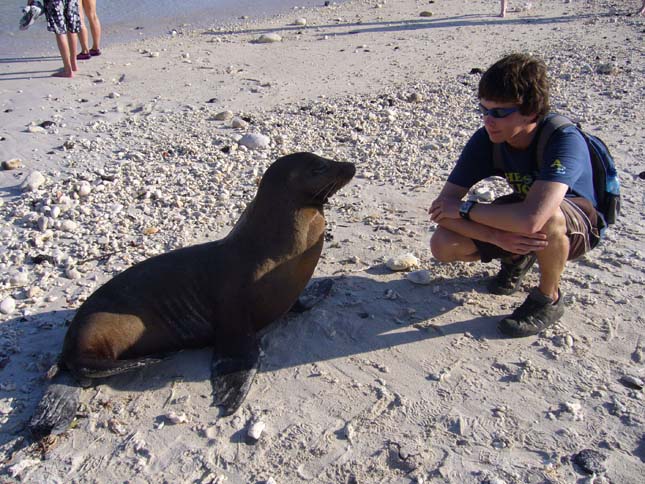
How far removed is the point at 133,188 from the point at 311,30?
7400 millimetres

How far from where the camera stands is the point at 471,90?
7.91 meters

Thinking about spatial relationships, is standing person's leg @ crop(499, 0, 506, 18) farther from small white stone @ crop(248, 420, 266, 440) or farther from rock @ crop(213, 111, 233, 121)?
small white stone @ crop(248, 420, 266, 440)

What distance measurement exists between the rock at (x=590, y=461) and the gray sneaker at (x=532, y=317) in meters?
0.89

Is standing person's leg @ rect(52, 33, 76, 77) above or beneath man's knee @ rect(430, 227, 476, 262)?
above

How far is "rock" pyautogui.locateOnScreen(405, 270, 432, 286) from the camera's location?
421 cm

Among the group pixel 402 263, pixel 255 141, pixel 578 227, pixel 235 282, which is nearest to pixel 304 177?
pixel 235 282

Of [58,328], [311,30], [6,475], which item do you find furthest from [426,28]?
[6,475]

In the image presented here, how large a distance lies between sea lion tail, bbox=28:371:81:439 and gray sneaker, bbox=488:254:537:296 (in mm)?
2627

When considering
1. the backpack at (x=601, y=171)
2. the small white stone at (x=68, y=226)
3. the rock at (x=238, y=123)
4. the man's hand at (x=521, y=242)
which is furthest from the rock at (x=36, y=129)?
the man's hand at (x=521, y=242)

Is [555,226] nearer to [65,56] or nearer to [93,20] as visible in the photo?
[65,56]

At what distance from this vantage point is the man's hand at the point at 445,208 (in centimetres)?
370

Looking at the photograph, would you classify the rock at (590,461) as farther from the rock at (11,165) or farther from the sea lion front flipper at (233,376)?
the rock at (11,165)

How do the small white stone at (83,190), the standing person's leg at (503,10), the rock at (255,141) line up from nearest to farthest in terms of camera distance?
1. the small white stone at (83,190)
2. the rock at (255,141)
3. the standing person's leg at (503,10)

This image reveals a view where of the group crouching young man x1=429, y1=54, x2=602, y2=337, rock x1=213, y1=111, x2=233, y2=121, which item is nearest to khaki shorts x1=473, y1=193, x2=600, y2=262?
crouching young man x1=429, y1=54, x2=602, y2=337
